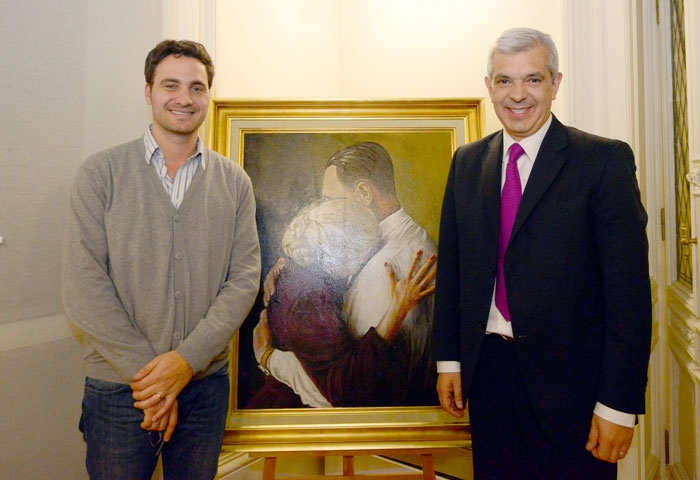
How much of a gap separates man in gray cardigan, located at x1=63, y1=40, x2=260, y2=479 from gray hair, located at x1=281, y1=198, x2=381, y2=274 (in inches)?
17.0

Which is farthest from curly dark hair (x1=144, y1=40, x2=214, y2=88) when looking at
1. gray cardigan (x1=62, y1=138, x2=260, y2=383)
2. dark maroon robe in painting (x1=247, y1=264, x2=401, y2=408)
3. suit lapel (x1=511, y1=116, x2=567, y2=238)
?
suit lapel (x1=511, y1=116, x2=567, y2=238)

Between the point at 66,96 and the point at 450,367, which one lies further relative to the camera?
the point at 66,96

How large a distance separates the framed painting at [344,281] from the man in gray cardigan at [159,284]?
389 mm

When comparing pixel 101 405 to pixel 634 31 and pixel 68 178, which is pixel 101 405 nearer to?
pixel 68 178

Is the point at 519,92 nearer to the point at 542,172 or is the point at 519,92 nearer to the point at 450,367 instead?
the point at 542,172

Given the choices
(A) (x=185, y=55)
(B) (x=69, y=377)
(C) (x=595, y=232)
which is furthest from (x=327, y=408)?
(A) (x=185, y=55)

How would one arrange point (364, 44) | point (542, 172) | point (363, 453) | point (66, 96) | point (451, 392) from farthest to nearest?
point (364, 44) < point (66, 96) < point (363, 453) < point (451, 392) < point (542, 172)

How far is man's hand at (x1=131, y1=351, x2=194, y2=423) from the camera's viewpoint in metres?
1.46

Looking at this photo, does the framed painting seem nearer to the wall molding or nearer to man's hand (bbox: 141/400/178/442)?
man's hand (bbox: 141/400/178/442)

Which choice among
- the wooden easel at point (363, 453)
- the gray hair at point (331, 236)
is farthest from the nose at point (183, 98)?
the wooden easel at point (363, 453)

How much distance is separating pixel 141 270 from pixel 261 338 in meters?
0.71

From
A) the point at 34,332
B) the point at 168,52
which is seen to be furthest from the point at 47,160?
the point at 168,52

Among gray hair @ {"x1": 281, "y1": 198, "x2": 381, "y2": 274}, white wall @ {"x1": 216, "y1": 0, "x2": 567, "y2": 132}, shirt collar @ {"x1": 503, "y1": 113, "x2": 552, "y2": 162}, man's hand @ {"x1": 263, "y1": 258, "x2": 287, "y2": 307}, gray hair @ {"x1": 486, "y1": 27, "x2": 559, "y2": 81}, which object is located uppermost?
white wall @ {"x1": 216, "y1": 0, "x2": 567, "y2": 132}

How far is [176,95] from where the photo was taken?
1.62 meters
